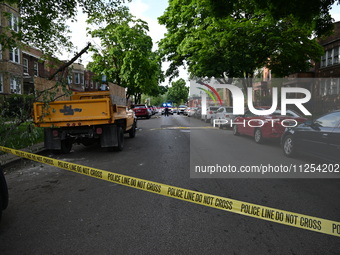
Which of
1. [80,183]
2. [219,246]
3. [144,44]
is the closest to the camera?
[219,246]

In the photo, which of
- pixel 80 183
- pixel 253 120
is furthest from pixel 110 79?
pixel 80 183

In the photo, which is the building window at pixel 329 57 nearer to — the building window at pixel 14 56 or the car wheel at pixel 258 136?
the car wheel at pixel 258 136

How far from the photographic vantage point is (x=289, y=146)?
8.07 meters

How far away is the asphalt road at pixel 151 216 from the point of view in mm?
2975

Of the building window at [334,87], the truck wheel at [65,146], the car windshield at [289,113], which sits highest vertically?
the building window at [334,87]

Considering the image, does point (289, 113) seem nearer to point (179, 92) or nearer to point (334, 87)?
point (334, 87)

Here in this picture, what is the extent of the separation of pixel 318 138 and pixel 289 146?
1425 millimetres

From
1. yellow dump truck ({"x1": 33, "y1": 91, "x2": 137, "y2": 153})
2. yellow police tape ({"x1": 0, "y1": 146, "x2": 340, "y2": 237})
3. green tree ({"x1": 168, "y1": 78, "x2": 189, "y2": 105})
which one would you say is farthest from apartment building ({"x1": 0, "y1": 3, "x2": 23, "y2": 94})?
green tree ({"x1": 168, "y1": 78, "x2": 189, "y2": 105})

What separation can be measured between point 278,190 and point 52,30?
44.5 feet

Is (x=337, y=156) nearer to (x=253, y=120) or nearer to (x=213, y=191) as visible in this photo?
(x=213, y=191)

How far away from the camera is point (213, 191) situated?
190 inches

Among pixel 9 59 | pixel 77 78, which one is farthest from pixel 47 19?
pixel 77 78

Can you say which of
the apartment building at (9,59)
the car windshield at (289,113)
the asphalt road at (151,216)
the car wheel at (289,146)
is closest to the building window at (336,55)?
the car windshield at (289,113)

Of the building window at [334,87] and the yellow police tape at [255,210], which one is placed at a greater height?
the building window at [334,87]
